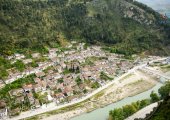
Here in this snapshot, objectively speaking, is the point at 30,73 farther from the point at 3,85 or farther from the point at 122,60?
the point at 122,60

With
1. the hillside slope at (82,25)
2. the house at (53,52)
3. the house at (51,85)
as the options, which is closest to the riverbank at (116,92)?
the house at (51,85)

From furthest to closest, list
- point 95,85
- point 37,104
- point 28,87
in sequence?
1. point 95,85
2. point 28,87
3. point 37,104

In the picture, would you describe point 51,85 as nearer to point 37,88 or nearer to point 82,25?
point 37,88

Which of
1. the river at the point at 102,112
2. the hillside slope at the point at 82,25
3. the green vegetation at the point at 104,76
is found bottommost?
the river at the point at 102,112

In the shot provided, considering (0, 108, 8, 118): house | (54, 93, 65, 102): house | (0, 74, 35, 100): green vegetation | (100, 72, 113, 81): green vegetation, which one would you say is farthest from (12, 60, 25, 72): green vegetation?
(100, 72, 113, 81): green vegetation

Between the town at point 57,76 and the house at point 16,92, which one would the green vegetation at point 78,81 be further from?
the house at point 16,92

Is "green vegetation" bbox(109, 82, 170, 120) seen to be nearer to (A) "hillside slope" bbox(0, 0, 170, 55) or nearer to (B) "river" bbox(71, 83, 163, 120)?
(B) "river" bbox(71, 83, 163, 120)

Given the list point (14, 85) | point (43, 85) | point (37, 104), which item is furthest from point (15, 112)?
point (43, 85)
